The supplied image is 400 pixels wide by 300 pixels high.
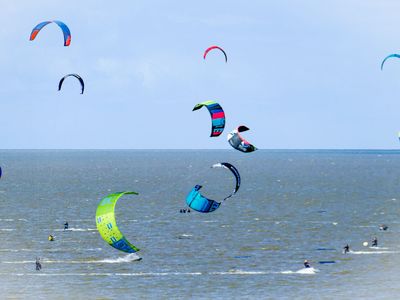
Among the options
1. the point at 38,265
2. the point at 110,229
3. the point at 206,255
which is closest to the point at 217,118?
the point at 110,229

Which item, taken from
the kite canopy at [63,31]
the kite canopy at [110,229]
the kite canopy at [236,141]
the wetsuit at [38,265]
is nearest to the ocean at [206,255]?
the wetsuit at [38,265]

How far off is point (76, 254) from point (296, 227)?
39.3 metres

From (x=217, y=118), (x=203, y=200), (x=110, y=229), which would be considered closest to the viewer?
(x=110, y=229)

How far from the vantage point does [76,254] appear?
9150 cm

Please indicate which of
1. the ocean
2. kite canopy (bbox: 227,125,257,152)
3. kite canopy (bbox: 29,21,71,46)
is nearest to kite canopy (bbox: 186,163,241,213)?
kite canopy (bbox: 227,125,257,152)

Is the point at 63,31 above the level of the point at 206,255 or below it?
above

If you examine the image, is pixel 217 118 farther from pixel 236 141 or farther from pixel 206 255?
pixel 206 255

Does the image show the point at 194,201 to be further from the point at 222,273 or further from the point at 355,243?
the point at 355,243

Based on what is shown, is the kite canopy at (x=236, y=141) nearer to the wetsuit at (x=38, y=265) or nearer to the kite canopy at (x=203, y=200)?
the kite canopy at (x=203, y=200)

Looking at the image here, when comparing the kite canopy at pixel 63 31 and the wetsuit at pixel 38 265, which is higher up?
the kite canopy at pixel 63 31

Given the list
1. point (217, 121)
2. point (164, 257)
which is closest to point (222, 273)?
point (164, 257)

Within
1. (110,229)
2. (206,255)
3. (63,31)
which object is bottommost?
(110,229)

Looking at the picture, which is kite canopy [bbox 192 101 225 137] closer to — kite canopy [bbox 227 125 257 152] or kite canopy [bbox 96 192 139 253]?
kite canopy [bbox 227 125 257 152]

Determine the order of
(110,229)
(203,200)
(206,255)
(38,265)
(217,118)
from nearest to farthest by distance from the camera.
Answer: (110,229) → (217,118) → (203,200) → (38,265) → (206,255)
